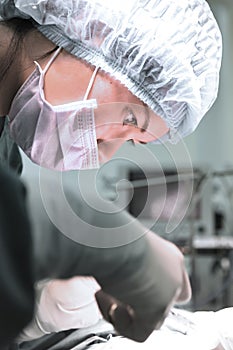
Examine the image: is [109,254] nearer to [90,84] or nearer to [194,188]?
[90,84]

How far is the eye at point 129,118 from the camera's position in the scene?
0.91 metres

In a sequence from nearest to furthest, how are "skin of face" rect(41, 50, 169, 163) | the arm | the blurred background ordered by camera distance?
the arm < the blurred background < "skin of face" rect(41, 50, 169, 163)

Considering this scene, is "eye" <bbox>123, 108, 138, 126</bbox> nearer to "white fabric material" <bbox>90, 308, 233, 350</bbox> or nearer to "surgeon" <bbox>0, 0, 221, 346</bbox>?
"surgeon" <bbox>0, 0, 221, 346</bbox>

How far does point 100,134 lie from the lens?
0.95 m

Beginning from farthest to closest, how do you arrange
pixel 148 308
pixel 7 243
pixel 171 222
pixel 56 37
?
pixel 56 37, pixel 171 222, pixel 148 308, pixel 7 243

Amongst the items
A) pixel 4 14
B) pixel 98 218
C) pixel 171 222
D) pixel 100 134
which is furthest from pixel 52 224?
pixel 4 14

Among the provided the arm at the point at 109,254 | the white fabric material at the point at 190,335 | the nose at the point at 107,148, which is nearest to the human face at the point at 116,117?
the nose at the point at 107,148

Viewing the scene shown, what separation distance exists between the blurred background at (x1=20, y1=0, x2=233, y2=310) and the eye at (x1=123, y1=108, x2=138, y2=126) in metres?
0.04

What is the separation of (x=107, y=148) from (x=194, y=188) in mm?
473

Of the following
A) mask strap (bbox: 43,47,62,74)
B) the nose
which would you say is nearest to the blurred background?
the nose

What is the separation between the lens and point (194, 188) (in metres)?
1.39

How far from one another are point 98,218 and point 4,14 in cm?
64

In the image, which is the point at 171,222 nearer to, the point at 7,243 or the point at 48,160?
the point at 48,160

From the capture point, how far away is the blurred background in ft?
2.69
